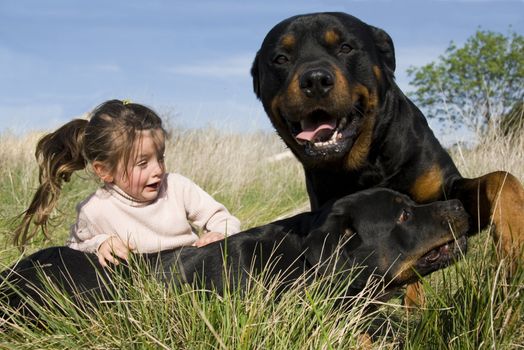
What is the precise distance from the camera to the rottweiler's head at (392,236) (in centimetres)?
356

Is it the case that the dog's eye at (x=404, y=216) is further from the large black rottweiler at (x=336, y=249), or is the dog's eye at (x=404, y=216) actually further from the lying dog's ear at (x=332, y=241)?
the lying dog's ear at (x=332, y=241)

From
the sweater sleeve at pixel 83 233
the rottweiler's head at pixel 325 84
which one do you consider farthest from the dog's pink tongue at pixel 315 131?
the sweater sleeve at pixel 83 233

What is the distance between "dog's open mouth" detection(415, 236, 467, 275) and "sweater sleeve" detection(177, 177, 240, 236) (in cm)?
136

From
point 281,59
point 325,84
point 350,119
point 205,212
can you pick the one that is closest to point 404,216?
point 350,119

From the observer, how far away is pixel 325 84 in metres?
3.87

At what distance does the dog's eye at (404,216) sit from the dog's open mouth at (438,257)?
20 centimetres

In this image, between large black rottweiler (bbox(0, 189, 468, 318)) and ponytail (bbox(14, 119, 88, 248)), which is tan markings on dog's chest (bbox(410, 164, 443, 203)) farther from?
ponytail (bbox(14, 119, 88, 248))

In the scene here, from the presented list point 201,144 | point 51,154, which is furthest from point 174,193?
point 201,144

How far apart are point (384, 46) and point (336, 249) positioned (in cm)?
164

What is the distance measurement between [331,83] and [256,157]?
921 cm

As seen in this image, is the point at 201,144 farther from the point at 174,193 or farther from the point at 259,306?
the point at 259,306

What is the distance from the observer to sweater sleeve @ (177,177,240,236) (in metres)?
4.66

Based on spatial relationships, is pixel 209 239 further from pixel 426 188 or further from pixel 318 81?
pixel 426 188

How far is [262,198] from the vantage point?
9.49 m
